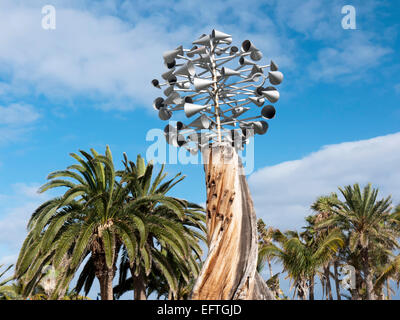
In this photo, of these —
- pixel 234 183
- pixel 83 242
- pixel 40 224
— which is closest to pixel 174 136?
pixel 234 183

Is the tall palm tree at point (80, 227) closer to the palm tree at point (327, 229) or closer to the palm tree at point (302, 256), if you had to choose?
the palm tree at point (302, 256)

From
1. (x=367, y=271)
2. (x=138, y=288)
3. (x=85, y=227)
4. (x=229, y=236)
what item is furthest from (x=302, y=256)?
(x=229, y=236)

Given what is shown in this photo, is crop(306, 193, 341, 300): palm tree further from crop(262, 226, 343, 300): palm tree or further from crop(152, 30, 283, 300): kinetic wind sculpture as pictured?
crop(152, 30, 283, 300): kinetic wind sculpture

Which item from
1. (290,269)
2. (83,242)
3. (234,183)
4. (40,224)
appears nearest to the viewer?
(234,183)

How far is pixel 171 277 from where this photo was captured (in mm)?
18891

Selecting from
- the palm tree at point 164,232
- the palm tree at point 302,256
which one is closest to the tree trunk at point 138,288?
the palm tree at point 164,232

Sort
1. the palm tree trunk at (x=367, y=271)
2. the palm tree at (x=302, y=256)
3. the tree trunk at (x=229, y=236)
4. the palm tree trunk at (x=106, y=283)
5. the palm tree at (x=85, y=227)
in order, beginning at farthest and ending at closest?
the palm tree trunk at (x=367, y=271) < the palm tree at (x=302, y=256) < the palm tree trunk at (x=106, y=283) < the palm tree at (x=85, y=227) < the tree trunk at (x=229, y=236)

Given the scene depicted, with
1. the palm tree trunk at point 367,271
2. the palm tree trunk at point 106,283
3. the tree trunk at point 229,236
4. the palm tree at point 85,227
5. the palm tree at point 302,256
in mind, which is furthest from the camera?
the palm tree trunk at point 367,271

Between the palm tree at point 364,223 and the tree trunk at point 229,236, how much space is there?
17114 mm

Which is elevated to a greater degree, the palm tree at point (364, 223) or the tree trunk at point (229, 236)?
the palm tree at point (364, 223)

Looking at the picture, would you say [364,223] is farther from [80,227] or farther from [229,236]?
[229,236]

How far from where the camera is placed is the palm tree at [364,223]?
904 inches
